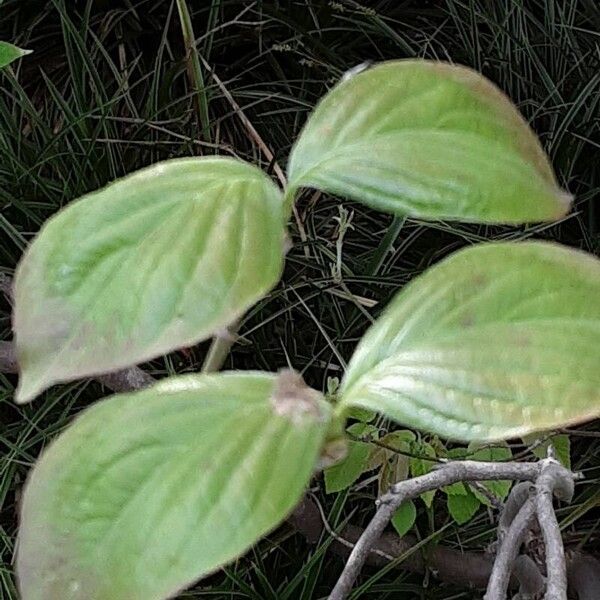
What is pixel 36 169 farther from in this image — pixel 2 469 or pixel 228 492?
pixel 228 492

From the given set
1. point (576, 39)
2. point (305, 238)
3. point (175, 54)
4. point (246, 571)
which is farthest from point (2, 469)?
point (576, 39)

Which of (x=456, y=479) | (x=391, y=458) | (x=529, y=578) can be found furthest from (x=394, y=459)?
(x=456, y=479)

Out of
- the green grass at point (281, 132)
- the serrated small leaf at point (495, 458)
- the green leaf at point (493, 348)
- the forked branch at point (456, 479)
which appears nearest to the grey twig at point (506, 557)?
the forked branch at point (456, 479)

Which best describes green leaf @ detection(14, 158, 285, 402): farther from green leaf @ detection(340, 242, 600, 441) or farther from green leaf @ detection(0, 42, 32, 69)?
green leaf @ detection(0, 42, 32, 69)

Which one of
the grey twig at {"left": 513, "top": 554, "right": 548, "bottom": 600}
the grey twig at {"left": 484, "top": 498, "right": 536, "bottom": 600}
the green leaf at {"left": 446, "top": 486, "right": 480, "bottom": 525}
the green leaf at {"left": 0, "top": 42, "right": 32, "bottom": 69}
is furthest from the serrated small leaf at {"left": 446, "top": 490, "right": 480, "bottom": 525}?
the green leaf at {"left": 0, "top": 42, "right": 32, "bottom": 69}

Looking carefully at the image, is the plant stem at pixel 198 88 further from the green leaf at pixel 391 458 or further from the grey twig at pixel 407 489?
the grey twig at pixel 407 489

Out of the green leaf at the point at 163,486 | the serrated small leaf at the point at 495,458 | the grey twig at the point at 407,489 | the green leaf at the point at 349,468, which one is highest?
the green leaf at the point at 163,486
